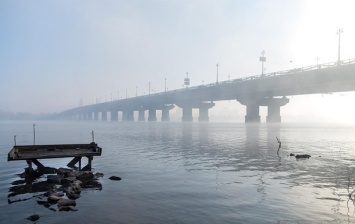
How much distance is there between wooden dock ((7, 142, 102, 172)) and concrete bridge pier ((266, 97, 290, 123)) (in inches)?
4890

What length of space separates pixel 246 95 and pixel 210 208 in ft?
410

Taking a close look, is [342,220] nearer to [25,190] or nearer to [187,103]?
[25,190]

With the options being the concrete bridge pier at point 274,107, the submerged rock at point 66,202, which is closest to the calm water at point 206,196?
the submerged rock at point 66,202

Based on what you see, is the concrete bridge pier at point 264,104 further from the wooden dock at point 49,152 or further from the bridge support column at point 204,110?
the wooden dock at point 49,152

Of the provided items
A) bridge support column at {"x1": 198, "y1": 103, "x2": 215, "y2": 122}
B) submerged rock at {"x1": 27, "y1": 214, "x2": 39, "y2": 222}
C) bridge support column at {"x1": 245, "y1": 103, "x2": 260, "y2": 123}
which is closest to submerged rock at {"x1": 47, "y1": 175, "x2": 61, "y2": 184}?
submerged rock at {"x1": 27, "y1": 214, "x2": 39, "y2": 222}

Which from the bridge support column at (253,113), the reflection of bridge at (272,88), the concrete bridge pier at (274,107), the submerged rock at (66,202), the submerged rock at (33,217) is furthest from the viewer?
the bridge support column at (253,113)

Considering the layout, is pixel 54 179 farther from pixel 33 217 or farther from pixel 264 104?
pixel 264 104

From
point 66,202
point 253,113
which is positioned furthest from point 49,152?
point 253,113

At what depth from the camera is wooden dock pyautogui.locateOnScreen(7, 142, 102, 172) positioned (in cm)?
2206

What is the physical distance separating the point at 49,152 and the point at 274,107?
131 metres

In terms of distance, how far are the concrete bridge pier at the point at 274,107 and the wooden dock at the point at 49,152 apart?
408 ft

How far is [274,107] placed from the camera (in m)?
142

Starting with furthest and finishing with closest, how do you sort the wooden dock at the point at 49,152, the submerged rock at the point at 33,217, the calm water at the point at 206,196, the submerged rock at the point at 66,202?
the wooden dock at the point at 49,152
the submerged rock at the point at 66,202
the calm water at the point at 206,196
the submerged rock at the point at 33,217

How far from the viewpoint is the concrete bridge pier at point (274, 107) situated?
459 feet
